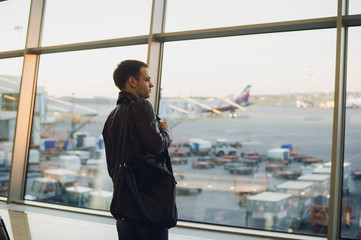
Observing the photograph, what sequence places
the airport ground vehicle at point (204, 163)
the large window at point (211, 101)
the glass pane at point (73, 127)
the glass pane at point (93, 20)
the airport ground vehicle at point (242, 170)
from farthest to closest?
1. the glass pane at point (73, 127)
2. the glass pane at point (93, 20)
3. the airport ground vehicle at point (204, 163)
4. the airport ground vehicle at point (242, 170)
5. the large window at point (211, 101)

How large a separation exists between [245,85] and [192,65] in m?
0.58

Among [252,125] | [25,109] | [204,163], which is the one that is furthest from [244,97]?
[25,109]

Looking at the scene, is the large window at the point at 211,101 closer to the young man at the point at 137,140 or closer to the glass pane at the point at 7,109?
the glass pane at the point at 7,109

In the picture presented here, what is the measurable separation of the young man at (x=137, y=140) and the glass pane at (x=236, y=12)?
2170 mm

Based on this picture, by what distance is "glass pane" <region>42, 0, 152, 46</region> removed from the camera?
405 cm

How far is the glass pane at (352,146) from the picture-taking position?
10.0 ft

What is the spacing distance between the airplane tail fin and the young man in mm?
2100

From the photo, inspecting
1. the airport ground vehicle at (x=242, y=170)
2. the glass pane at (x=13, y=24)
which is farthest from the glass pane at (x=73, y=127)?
the airport ground vehicle at (x=242, y=170)

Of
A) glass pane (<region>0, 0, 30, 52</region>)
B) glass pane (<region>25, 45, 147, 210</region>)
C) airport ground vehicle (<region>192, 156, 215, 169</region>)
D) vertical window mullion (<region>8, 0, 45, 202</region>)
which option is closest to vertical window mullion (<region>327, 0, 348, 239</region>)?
airport ground vehicle (<region>192, 156, 215, 169</region>)

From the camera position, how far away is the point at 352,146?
10.2ft

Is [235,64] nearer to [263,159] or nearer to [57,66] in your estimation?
[263,159]

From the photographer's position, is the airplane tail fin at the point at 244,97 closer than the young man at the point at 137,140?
No

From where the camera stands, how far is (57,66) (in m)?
4.66

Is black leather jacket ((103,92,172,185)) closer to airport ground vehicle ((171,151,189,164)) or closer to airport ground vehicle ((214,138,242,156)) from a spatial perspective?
airport ground vehicle ((214,138,242,156))
